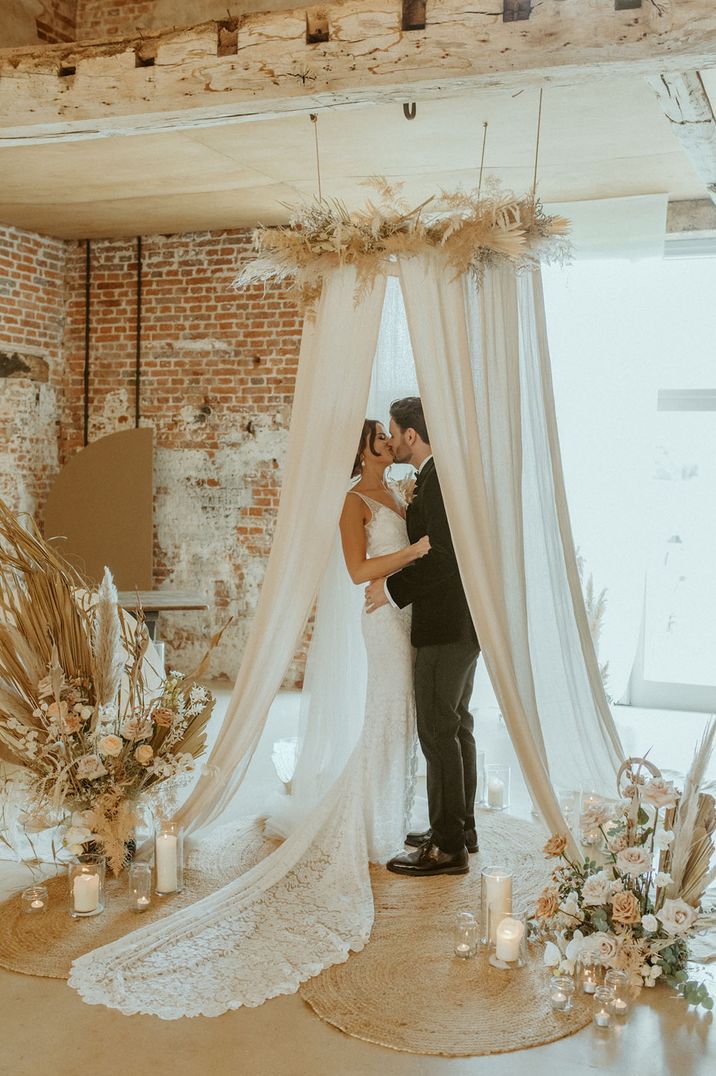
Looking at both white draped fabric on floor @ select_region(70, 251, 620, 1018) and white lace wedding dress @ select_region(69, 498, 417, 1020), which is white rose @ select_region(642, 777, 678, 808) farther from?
white lace wedding dress @ select_region(69, 498, 417, 1020)

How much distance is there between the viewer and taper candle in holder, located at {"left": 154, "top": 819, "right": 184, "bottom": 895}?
373 centimetres

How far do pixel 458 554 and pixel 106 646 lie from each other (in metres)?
1.26

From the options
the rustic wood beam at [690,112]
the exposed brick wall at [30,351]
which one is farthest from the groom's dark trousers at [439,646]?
the exposed brick wall at [30,351]

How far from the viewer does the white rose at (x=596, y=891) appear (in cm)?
308

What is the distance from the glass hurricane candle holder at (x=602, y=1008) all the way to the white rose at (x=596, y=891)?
241 millimetres

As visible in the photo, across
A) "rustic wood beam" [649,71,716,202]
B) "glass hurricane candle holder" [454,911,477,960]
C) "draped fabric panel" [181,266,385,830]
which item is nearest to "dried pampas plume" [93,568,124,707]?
"draped fabric panel" [181,266,385,830]

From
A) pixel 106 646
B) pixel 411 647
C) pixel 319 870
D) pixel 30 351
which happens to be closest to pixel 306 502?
pixel 411 647

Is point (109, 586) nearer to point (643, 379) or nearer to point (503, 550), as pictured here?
point (503, 550)

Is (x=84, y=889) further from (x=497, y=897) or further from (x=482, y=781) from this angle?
(x=482, y=781)

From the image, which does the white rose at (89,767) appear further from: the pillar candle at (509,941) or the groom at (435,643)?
→ the pillar candle at (509,941)

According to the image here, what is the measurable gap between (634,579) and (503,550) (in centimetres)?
315

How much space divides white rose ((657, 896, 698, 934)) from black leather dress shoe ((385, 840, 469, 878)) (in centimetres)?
109

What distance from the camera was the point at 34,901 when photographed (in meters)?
3.61

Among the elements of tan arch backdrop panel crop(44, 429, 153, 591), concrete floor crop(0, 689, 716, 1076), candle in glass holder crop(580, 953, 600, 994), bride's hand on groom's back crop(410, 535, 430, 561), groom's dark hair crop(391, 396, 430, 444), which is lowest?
concrete floor crop(0, 689, 716, 1076)
